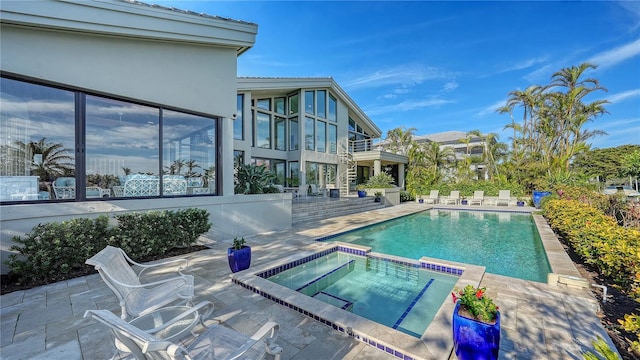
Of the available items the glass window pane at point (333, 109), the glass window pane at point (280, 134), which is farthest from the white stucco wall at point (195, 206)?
the glass window pane at point (333, 109)

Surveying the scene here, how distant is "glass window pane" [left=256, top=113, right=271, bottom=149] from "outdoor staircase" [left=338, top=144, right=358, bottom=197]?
235 inches

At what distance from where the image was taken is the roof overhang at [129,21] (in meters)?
4.70

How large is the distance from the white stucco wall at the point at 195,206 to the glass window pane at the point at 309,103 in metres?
9.61

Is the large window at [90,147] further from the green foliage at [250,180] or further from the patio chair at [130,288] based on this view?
the patio chair at [130,288]

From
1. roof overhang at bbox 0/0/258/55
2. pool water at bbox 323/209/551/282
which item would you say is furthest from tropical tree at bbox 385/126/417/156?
roof overhang at bbox 0/0/258/55

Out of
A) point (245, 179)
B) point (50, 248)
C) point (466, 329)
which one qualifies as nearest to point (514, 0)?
point (245, 179)

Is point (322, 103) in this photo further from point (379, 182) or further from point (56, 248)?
point (56, 248)

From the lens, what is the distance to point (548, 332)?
2828 millimetres

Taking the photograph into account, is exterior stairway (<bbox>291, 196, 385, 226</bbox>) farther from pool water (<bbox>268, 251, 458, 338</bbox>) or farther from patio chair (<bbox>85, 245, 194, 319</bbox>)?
patio chair (<bbox>85, 245, 194, 319</bbox>)

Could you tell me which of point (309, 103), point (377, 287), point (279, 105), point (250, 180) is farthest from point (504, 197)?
point (250, 180)

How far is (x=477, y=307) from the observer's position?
228 centimetres

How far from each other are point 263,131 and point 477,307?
14999 mm

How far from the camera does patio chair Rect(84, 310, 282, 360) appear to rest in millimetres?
1442

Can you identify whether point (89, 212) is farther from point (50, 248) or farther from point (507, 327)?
point (507, 327)
